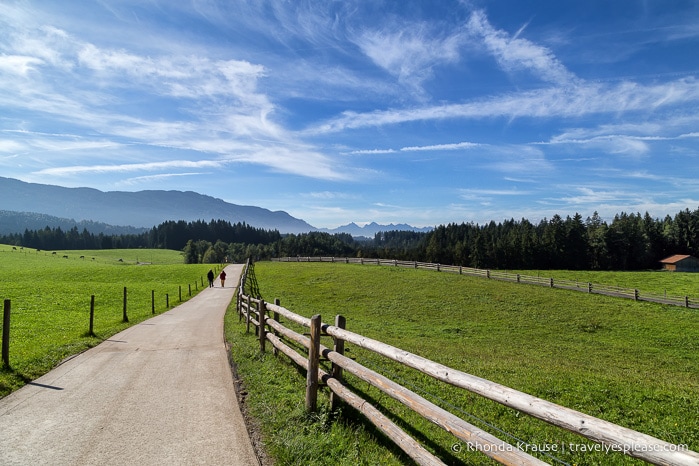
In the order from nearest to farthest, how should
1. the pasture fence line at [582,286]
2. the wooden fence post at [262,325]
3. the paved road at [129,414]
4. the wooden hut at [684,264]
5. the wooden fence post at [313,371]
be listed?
the paved road at [129,414], the wooden fence post at [313,371], the wooden fence post at [262,325], the pasture fence line at [582,286], the wooden hut at [684,264]

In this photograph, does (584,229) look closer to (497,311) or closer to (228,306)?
(497,311)

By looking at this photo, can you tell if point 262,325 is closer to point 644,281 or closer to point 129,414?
point 129,414

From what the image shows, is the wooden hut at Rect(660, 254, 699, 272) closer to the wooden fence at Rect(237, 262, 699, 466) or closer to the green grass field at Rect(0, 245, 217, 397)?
the green grass field at Rect(0, 245, 217, 397)

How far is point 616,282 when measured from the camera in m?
44.7

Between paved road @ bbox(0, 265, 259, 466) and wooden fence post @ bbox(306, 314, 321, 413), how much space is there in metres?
1.20

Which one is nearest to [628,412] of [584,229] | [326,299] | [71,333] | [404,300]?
[71,333]

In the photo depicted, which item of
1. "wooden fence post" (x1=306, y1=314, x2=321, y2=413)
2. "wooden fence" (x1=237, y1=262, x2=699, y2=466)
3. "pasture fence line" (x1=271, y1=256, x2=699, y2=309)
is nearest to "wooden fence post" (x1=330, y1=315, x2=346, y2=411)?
"wooden fence" (x1=237, y1=262, x2=699, y2=466)

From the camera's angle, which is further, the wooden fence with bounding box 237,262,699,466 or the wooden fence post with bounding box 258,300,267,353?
the wooden fence post with bounding box 258,300,267,353

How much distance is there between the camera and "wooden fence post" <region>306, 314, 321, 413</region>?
21.7 feet

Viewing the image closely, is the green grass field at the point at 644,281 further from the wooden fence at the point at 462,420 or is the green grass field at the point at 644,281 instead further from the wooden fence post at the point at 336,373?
the wooden fence at the point at 462,420

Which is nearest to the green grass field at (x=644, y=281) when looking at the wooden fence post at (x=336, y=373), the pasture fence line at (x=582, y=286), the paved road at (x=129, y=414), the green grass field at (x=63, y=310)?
the pasture fence line at (x=582, y=286)

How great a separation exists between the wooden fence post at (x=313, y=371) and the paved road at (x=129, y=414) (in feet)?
3.94

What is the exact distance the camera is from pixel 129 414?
6.64 m

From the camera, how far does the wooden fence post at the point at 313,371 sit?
660 centimetres
